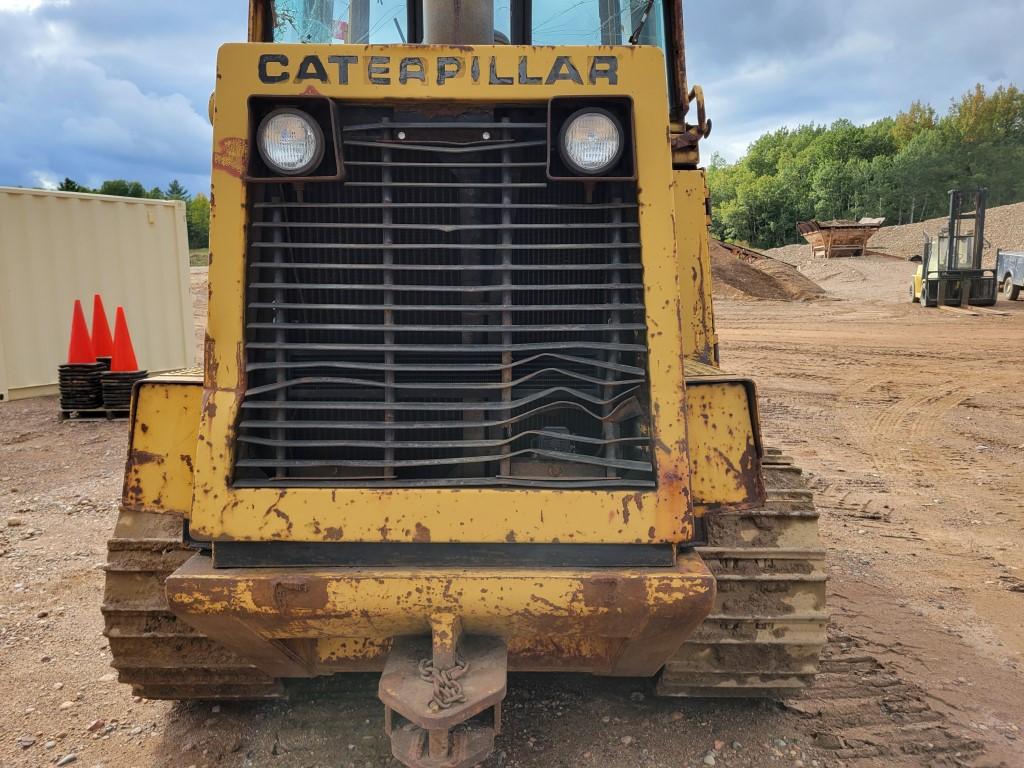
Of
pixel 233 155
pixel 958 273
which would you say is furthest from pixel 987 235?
pixel 233 155

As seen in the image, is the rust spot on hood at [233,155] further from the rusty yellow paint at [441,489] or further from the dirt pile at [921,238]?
the dirt pile at [921,238]

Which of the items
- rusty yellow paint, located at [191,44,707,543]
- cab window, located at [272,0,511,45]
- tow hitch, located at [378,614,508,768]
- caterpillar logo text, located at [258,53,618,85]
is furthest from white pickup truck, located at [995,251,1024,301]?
tow hitch, located at [378,614,508,768]

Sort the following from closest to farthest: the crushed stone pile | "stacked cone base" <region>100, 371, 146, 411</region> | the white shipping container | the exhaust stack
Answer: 1. the exhaust stack
2. "stacked cone base" <region>100, 371, 146, 411</region>
3. the white shipping container
4. the crushed stone pile

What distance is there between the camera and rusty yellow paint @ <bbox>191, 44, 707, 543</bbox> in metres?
2.15

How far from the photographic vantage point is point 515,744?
9.15ft

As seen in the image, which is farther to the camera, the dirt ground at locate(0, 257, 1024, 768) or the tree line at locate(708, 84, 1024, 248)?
the tree line at locate(708, 84, 1024, 248)

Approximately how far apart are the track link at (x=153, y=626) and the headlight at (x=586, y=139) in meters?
1.83

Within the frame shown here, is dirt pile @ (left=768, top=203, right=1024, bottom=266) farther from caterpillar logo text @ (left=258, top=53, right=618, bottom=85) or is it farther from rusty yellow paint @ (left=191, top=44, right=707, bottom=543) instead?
caterpillar logo text @ (left=258, top=53, right=618, bottom=85)

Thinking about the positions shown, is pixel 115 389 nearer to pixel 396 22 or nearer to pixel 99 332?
pixel 99 332

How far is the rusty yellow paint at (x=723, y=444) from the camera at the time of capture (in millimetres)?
2326

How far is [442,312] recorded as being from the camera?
2.36 meters

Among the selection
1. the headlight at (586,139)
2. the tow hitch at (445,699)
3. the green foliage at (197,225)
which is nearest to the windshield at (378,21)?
the headlight at (586,139)

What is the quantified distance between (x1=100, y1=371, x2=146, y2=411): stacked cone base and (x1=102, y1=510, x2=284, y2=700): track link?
642cm

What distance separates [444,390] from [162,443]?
872 mm
